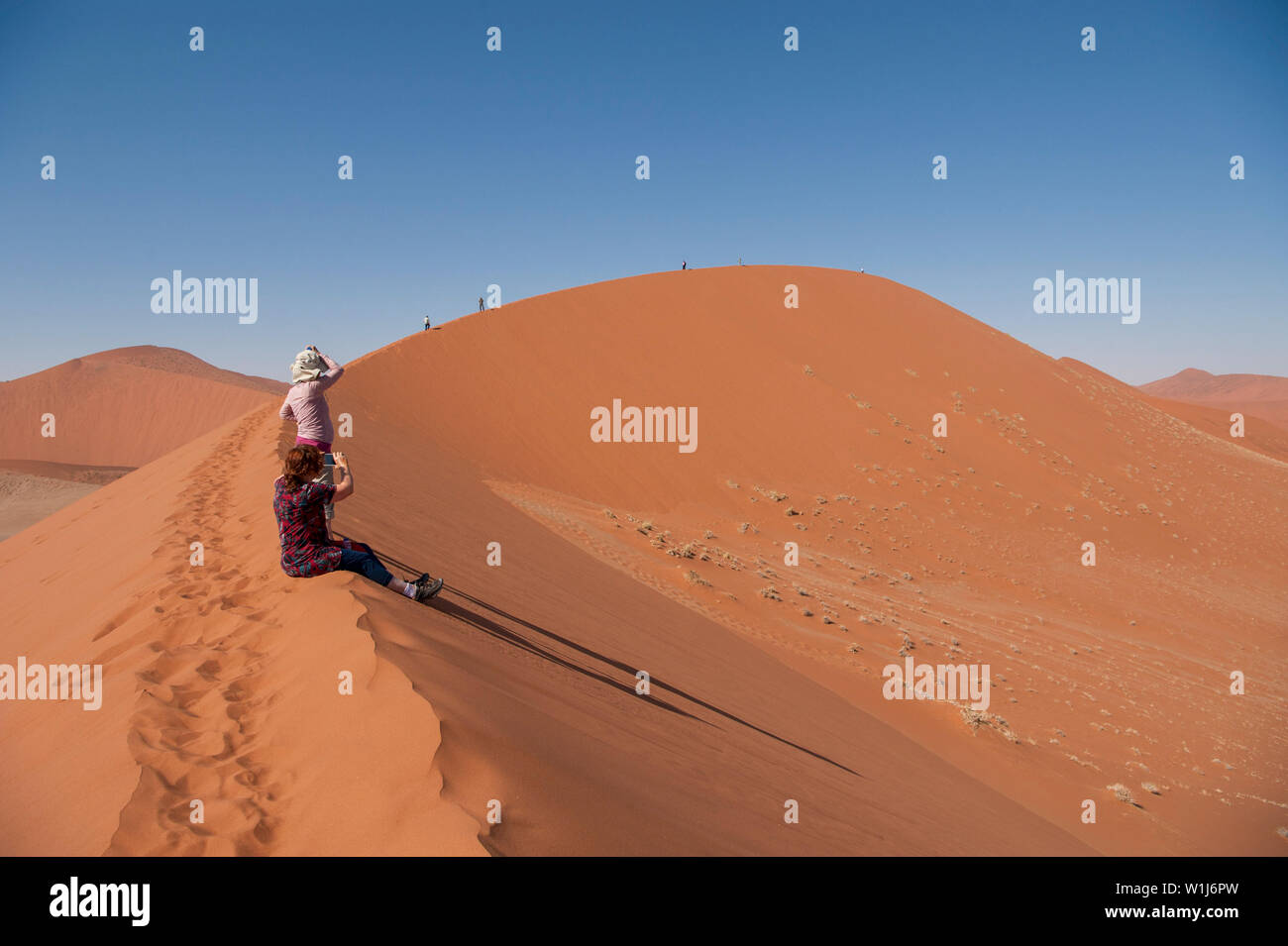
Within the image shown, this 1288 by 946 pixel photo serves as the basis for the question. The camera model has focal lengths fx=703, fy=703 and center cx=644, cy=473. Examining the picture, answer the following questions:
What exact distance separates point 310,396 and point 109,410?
191 ft

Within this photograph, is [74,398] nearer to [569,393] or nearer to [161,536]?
[569,393]

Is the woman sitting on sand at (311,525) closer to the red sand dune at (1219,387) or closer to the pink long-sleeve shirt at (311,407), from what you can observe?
the pink long-sleeve shirt at (311,407)

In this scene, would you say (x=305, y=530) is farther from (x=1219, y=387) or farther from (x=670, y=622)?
(x=1219, y=387)

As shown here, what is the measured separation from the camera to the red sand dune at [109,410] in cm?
4722

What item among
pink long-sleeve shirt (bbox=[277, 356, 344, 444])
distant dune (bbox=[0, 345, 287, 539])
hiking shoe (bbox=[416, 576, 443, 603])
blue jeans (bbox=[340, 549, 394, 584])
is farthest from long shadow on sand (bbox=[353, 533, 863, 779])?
distant dune (bbox=[0, 345, 287, 539])

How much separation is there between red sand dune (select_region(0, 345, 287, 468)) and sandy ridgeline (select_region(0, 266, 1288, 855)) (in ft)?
131

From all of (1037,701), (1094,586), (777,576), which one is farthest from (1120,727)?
(1094,586)

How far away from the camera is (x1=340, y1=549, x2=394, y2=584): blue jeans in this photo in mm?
4660

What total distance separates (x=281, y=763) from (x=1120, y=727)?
35.2ft

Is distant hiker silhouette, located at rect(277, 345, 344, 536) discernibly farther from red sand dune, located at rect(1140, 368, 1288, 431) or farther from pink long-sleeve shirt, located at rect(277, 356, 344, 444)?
red sand dune, located at rect(1140, 368, 1288, 431)

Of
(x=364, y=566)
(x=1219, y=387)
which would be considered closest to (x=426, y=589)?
(x=364, y=566)

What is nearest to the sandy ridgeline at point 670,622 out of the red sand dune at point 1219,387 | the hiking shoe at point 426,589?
the hiking shoe at point 426,589

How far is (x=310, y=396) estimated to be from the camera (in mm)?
5289

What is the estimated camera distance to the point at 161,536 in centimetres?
626
